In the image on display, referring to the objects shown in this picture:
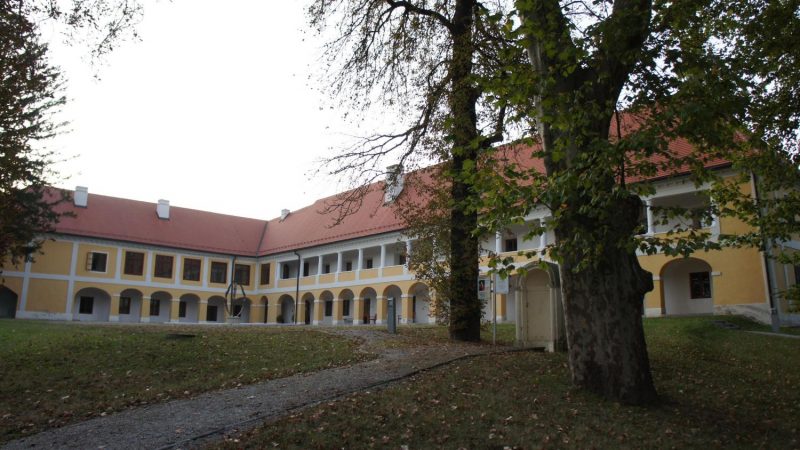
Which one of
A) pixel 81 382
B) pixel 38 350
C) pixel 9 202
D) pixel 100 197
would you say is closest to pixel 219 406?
pixel 81 382

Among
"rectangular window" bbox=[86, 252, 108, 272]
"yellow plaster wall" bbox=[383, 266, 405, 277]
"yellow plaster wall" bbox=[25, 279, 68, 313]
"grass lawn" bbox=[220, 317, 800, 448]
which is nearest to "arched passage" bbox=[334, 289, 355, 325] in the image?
"yellow plaster wall" bbox=[383, 266, 405, 277]


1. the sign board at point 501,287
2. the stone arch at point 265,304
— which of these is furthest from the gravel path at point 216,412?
the stone arch at point 265,304

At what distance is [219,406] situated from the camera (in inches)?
339

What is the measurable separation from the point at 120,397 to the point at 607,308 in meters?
7.31

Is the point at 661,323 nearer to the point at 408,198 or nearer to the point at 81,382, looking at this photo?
the point at 408,198

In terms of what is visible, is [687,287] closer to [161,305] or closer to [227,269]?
[227,269]

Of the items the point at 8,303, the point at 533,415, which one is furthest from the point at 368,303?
the point at 533,415

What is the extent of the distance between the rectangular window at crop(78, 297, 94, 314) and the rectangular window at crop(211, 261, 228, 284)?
911 cm

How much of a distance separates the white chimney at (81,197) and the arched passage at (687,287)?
39.7m

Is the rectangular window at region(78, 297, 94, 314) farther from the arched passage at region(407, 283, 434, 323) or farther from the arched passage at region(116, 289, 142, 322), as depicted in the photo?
the arched passage at region(407, 283, 434, 323)

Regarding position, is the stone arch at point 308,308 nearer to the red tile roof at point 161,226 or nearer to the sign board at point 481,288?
the red tile roof at point 161,226

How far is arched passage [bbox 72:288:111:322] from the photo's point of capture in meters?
43.2

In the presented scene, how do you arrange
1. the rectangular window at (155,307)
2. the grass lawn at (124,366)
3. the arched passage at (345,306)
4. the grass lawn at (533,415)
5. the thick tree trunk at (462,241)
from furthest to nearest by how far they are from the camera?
the rectangular window at (155,307) → the arched passage at (345,306) → the thick tree trunk at (462,241) → the grass lawn at (124,366) → the grass lawn at (533,415)

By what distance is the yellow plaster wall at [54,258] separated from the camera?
4100 centimetres
